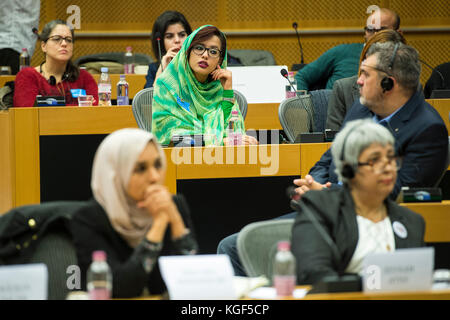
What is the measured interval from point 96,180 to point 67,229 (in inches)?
8.2

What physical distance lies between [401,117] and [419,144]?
151mm

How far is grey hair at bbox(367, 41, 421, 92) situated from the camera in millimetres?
3066

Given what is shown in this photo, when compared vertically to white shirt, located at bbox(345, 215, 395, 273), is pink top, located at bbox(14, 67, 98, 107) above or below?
above

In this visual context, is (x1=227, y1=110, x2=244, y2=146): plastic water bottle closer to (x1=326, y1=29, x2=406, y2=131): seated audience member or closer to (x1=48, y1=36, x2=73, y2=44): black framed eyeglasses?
(x1=326, y1=29, x2=406, y2=131): seated audience member

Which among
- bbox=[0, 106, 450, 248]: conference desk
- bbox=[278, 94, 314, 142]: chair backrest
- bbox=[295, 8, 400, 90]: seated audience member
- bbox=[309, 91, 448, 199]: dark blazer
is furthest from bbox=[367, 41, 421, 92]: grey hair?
bbox=[295, 8, 400, 90]: seated audience member

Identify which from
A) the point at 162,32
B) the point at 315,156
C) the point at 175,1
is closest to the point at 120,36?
the point at 175,1

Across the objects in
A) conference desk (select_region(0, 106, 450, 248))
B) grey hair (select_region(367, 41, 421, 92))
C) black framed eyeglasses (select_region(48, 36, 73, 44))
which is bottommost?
conference desk (select_region(0, 106, 450, 248))

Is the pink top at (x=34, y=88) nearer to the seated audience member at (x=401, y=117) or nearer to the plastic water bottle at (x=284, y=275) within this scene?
the seated audience member at (x=401, y=117)

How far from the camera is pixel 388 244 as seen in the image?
7.52 feet

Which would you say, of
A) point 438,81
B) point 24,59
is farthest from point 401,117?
point 24,59

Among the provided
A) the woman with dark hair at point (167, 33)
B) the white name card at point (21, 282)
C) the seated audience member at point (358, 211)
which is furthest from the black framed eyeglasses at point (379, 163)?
the woman with dark hair at point (167, 33)

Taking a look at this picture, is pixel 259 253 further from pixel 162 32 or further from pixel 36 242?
pixel 162 32

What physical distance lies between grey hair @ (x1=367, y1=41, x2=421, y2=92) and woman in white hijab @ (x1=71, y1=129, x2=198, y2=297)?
4.63 ft

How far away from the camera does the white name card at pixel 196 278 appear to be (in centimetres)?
172
